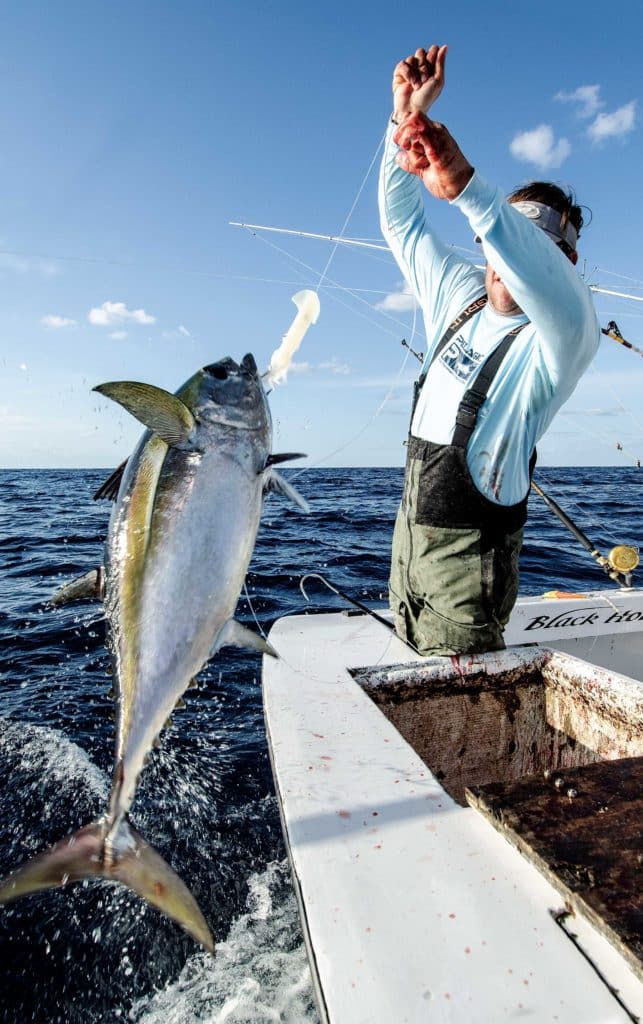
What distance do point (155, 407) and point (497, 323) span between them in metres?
1.81

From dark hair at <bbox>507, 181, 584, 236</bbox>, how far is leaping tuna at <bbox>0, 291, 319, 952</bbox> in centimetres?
158

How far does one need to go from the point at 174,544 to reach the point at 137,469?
0.71ft

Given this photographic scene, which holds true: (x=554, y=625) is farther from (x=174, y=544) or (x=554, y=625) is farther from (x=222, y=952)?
(x=174, y=544)

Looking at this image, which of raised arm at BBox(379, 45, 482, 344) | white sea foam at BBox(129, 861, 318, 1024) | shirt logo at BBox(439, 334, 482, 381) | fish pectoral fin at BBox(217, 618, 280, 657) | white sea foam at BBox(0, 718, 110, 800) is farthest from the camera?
white sea foam at BBox(0, 718, 110, 800)

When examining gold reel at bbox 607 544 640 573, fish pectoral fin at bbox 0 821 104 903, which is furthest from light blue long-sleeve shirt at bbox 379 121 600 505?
gold reel at bbox 607 544 640 573

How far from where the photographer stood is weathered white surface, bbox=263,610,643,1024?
127 cm

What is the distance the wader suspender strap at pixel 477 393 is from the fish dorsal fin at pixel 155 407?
1.47 metres

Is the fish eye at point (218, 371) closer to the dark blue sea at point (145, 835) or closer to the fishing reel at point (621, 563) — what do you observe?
the dark blue sea at point (145, 835)

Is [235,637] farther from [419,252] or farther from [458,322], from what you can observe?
[419,252]

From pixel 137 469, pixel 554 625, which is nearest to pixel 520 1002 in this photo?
pixel 137 469

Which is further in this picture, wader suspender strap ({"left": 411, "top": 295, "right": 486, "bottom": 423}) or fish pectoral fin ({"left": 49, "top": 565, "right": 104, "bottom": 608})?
wader suspender strap ({"left": 411, "top": 295, "right": 486, "bottom": 423})

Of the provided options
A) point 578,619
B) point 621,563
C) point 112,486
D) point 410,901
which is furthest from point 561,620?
point 112,486

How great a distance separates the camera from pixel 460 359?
2738 millimetres

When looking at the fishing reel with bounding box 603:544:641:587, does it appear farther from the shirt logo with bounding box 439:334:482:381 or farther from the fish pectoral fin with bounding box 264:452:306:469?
the fish pectoral fin with bounding box 264:452:306:469
